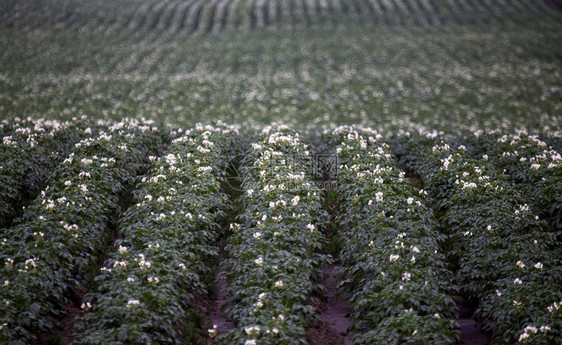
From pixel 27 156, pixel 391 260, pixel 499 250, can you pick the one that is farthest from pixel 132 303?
pixel 27 156

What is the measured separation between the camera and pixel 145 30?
146 feet

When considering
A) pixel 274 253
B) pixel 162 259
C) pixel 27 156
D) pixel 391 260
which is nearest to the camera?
pixel 391 260

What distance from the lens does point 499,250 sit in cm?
841

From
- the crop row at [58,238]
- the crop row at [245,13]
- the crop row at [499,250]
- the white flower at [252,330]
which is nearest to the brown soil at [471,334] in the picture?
the crop row at [499,250]

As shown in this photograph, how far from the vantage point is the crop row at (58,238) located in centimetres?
706

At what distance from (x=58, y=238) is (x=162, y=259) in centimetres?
190

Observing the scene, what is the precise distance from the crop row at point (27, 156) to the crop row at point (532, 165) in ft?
36.3

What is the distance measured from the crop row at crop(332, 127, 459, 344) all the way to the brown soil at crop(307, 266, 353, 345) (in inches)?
14.2

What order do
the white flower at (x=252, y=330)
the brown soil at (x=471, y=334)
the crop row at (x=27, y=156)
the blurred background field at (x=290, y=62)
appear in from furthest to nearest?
the blurred background field at (x=290, y=62) → the crop row at (x=27, y=156) → the brown soil at (x=471, y=334) → the white flower at (x=252, y=330)

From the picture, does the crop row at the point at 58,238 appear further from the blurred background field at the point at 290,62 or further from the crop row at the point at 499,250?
the blurred background field at the point at 290,62

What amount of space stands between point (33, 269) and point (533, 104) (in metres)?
28.2

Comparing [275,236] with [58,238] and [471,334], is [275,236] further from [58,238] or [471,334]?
[58,238]

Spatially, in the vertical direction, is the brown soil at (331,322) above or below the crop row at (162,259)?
below

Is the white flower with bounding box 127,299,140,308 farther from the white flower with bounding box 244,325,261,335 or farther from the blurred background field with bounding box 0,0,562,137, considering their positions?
the blurred background field with bounding box 0,0,562,137
